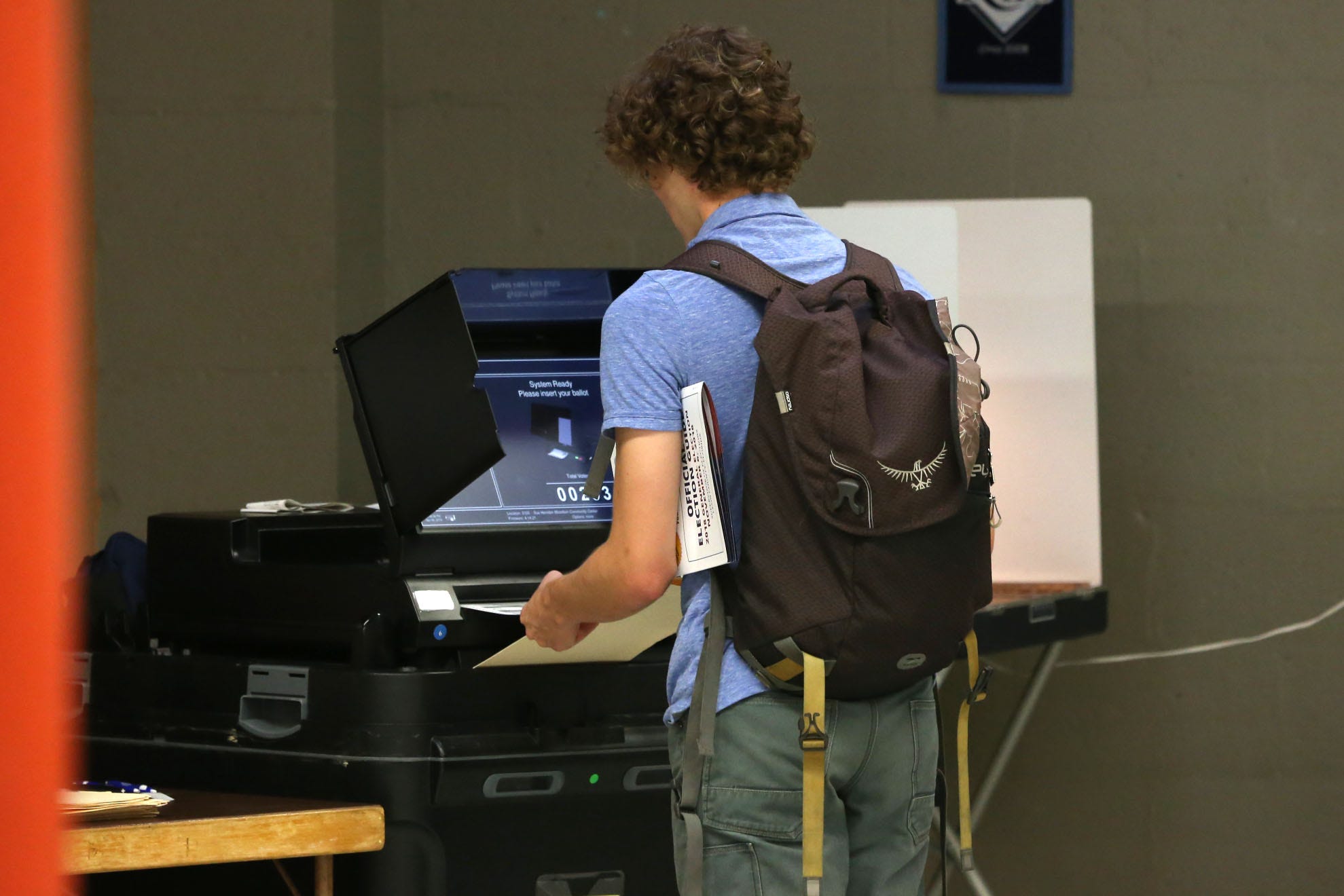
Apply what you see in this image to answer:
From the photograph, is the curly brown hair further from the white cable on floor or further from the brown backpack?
the white cable on floor

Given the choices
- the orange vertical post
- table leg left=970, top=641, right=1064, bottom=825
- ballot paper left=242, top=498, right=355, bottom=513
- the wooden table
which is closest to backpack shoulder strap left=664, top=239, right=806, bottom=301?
the wooden table

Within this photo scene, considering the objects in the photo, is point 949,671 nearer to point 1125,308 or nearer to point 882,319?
point 1125,308

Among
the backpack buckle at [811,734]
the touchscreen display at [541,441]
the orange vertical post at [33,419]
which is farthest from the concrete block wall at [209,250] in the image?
the orange vertical post at [33,419]

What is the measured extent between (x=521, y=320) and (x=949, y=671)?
4.39 ft

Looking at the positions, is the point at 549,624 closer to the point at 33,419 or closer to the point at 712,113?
the point at 712,113

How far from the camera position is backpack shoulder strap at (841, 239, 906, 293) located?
125 centimetres

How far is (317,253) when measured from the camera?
291 centimetres

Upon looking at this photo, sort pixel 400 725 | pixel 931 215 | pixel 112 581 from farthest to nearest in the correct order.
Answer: pixel 931 215 → pixel 112 581 → pixel 400 725

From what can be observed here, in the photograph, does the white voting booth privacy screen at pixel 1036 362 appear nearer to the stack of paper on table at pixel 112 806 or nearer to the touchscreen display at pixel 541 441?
the touchscreen display at pixel 541 441

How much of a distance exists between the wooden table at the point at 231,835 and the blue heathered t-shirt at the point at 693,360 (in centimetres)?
52

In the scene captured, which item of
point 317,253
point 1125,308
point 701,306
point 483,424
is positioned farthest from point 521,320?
point 1125,308

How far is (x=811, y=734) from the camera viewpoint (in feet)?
3.82

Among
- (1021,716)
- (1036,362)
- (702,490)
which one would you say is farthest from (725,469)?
(1021,716)

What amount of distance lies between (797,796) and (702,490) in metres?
0.26
